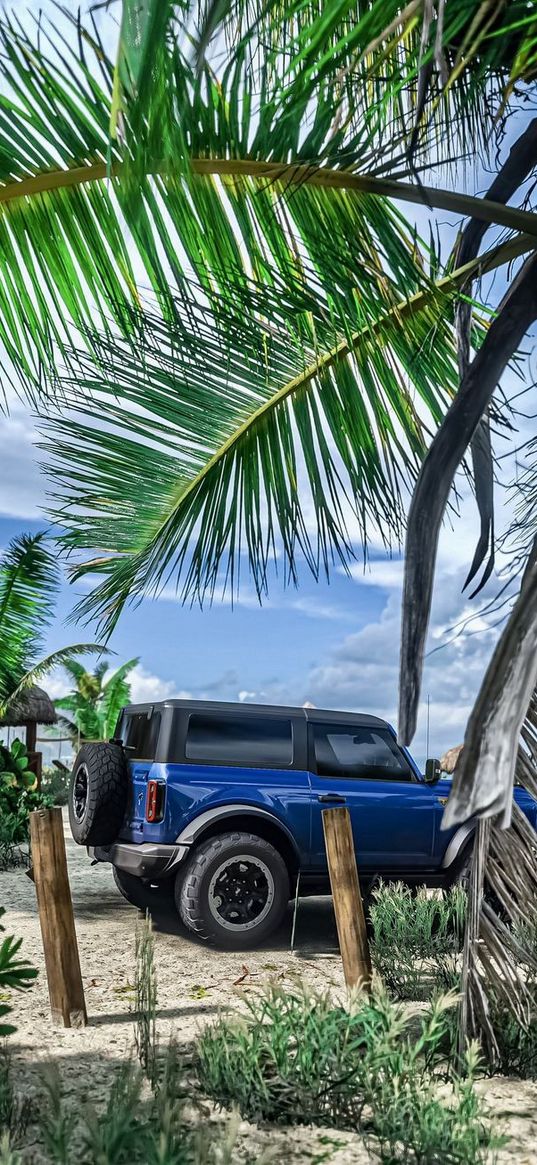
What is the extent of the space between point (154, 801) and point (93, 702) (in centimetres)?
2402

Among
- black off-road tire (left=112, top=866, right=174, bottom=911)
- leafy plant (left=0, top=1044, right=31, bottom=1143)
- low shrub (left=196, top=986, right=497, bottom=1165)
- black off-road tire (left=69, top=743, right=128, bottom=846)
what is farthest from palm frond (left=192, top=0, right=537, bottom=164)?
black off-road tire (left=112, top=866, right=174, bottom=911)

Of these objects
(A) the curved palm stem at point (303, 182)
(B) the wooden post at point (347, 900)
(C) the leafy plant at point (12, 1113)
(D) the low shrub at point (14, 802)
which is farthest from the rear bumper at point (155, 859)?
(A) the curved palm stem at point (303, 182)

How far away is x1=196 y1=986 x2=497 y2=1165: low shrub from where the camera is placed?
3660 mm

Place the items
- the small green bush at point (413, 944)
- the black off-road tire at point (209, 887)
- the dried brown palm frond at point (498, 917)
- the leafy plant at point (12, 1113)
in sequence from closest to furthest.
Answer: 1. the leafy plant at point (12, 1113)
2. the dried brown palm frond at point (498, 917)
3. the small green bush at point (413, 944)
4. the black off-road tire at point (209, 887)

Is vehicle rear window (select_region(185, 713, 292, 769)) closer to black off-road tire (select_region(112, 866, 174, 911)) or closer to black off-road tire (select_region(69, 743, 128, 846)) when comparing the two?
black off-road tire (select_region(69, 743, 128, 846))

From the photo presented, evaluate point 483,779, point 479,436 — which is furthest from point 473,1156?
point 479,436

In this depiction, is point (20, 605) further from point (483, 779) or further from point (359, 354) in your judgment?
point (483, 779)

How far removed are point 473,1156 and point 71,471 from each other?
437 centimetres

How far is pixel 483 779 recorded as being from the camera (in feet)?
6.78

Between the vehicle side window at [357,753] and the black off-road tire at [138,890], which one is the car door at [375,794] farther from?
the black off-road tire at [138,890]

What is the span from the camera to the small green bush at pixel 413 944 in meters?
6.10

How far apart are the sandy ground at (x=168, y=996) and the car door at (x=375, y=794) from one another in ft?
3.08

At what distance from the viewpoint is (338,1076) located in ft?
13.2

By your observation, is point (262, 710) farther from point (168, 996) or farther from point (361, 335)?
point (361, 335)
